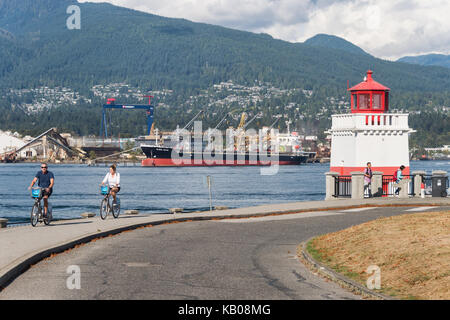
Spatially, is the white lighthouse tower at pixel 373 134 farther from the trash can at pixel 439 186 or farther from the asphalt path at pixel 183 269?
the asphalt path at pixel 183 269

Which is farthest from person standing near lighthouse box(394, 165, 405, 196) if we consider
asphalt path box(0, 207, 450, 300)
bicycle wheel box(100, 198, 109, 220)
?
bicycle wheel box(100, 198, 109, 220)

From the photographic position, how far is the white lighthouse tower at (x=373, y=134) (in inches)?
1516

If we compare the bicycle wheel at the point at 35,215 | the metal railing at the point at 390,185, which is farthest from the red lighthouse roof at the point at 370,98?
the bicycle wheel at the point at 35,215

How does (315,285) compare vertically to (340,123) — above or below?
below

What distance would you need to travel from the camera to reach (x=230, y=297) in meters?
11.6

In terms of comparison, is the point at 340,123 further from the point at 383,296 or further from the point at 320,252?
the point at 383,296

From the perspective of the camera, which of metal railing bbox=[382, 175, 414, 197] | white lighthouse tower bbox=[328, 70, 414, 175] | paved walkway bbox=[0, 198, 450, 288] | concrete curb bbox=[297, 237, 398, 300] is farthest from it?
white lighthouse tower bbox=[328, 70, 414, 175]

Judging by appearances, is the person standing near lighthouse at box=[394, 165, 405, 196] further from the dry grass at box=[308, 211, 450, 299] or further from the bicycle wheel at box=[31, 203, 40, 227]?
the bicycle wheel at box=[31, 203, 40, 227]

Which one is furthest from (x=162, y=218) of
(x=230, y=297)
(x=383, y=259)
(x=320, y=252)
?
(x=230, y=297)

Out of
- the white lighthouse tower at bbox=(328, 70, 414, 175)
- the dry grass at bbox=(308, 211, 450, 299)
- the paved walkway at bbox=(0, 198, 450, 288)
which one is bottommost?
the paved walkway at bbox=(0, 198, 450, 288)

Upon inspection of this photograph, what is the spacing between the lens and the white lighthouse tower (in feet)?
126

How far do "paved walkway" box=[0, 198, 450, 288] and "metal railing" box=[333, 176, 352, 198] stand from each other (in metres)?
3.11

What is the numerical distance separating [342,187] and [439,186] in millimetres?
4862
